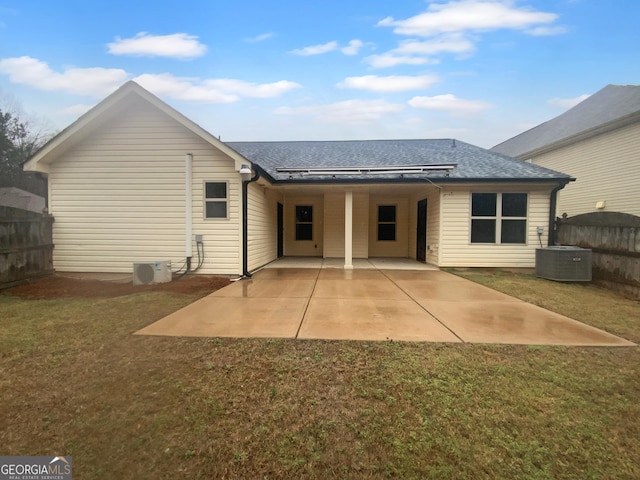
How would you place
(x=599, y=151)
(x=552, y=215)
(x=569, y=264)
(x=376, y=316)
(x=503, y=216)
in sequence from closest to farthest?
(x=376, y=316) < (x=569, y=264) < (x=552, y=215) < (x=503, y=216) < (x=599, y=151)

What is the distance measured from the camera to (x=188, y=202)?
8297 millimetres

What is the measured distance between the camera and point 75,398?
101 inches

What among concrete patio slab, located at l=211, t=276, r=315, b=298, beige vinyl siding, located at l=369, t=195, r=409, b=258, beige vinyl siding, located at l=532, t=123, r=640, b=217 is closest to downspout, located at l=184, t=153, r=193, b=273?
concrete patio slab, located at l=211, t=276, r=315, b=298

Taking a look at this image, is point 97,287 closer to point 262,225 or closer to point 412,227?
point 262,225

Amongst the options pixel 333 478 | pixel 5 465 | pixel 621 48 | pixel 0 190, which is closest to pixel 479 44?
pixel 621 48

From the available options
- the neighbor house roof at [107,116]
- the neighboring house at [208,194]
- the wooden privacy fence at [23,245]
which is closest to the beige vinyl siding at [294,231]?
the neighboring house at [208,194]

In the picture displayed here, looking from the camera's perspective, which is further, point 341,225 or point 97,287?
point 341,225

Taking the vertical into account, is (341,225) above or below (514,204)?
below

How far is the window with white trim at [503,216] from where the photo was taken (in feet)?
32.4

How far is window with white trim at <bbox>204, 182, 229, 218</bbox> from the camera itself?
8.45 metres

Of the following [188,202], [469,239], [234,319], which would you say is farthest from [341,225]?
[234,319]

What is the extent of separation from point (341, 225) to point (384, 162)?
3.11 metres

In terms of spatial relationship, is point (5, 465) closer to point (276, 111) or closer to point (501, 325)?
point (501, 325)

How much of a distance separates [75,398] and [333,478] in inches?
87.0
